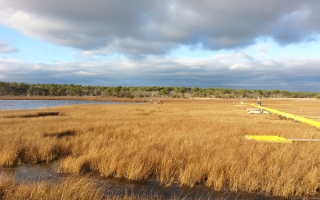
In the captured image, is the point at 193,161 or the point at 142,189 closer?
the point at 142,189

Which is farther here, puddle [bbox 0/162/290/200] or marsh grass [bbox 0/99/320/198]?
marsh grass [bbox 0/99/320/198]

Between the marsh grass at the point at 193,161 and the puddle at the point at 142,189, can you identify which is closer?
the puddle at the point at 142,189

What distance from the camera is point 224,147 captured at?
11398 millimetres

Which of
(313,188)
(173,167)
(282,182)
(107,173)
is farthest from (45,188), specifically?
(313,188)

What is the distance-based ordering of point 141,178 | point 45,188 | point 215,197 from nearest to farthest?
point 45,188
point 215,197
point 141,178

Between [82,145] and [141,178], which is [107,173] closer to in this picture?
[141,178]

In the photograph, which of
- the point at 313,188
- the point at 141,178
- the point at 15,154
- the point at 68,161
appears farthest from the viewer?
the point at 15,154

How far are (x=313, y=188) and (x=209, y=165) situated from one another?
125 inches

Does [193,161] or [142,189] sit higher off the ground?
[193,161]

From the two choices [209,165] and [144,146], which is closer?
[209,165]

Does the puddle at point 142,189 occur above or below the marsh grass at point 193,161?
below

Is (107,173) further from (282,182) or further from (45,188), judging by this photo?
(282,182)

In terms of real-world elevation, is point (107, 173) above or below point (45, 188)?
below

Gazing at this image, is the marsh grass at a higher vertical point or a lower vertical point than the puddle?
higher
